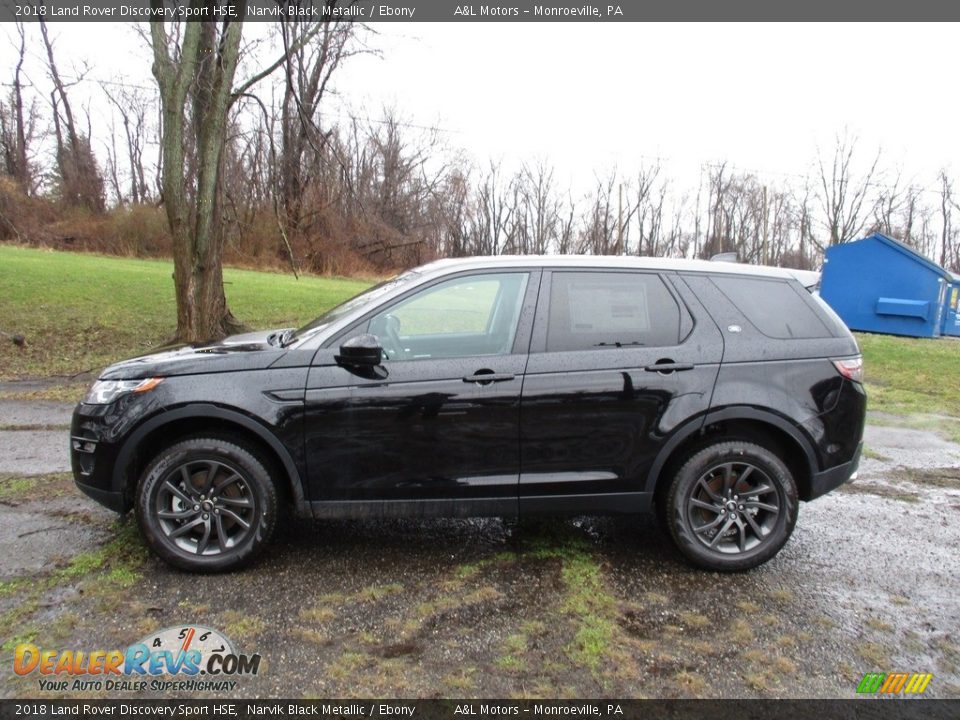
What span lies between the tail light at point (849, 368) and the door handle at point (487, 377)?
1964 millimetres

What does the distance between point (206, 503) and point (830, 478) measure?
3.60m

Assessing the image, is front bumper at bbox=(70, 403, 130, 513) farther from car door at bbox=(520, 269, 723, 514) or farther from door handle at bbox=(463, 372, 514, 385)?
car door at bbox=(520, 269, 723, 514)

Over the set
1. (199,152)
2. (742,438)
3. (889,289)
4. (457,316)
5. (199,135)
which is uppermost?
(199,135)

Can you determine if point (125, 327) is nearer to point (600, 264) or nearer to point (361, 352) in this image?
point (361, 352)

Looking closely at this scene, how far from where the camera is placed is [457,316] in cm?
407

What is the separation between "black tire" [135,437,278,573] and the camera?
10.9 feet

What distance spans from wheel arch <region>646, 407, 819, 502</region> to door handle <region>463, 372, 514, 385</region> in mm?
996

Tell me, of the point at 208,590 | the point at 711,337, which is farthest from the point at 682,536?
the point at 208,590

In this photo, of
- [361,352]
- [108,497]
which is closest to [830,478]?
[361,352]

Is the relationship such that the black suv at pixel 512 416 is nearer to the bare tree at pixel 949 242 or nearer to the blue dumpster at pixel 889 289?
the blue dumpster at pixel 889 289

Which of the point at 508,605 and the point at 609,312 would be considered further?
the point at 609,312

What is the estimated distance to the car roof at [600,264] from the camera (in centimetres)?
367

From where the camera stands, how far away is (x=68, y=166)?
37.2m

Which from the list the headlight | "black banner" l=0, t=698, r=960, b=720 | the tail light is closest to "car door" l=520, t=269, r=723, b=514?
the tail light
